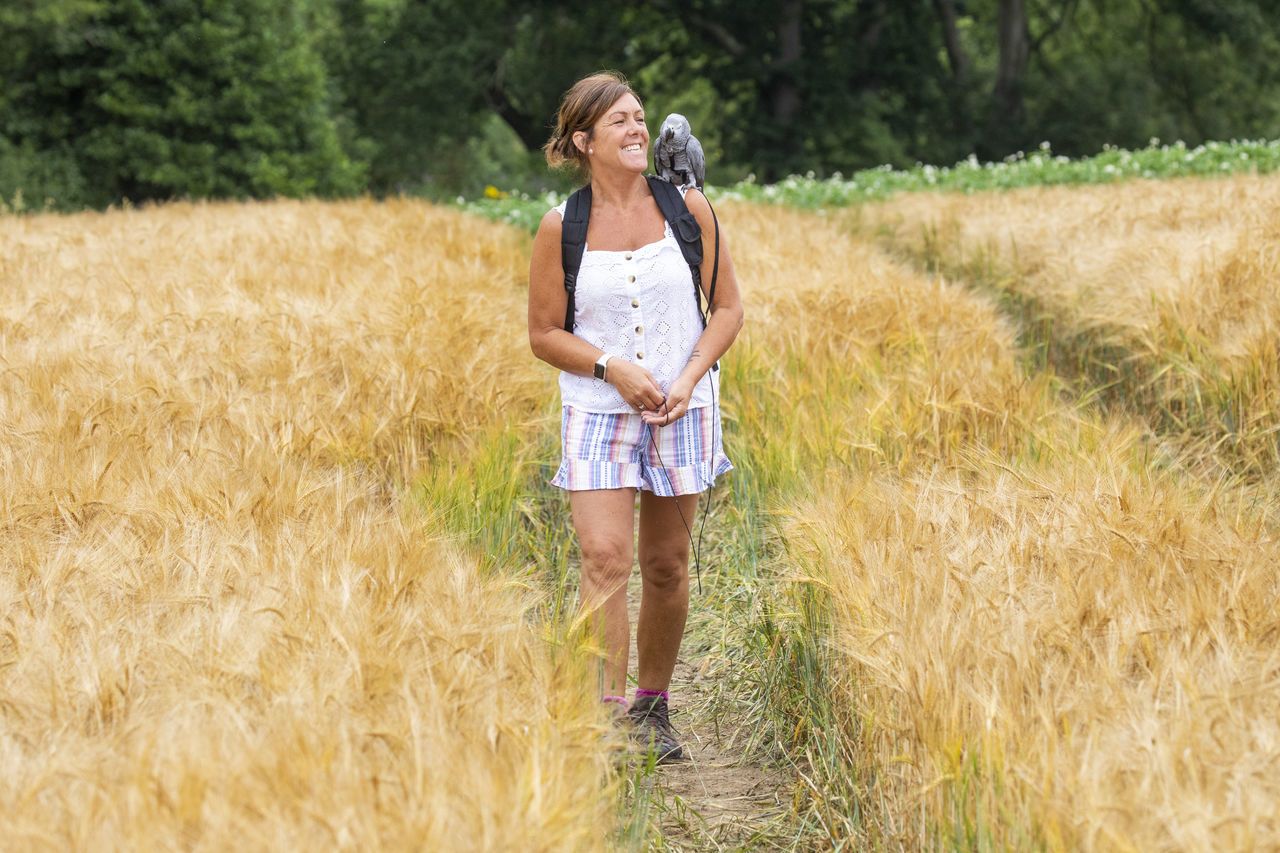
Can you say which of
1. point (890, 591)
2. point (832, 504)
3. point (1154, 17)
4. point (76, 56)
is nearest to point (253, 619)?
point (890, 591)

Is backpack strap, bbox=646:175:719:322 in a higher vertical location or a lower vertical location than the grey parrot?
lower

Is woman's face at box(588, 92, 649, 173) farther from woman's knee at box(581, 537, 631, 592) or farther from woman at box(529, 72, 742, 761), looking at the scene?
woman's knee at box(581, 537, 631, 592)

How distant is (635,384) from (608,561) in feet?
1.50

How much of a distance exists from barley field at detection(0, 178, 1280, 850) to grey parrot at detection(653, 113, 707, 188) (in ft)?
3.25

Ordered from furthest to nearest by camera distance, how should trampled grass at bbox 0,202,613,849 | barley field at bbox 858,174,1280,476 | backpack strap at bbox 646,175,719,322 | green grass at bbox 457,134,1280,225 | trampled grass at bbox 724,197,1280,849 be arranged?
green grass at bbox 457,134,1280,225, barley field at bbox 858,174,1280,476, backpack strap at bbox 646,175,719,322, trampled grass at bbox 724,197,1280,849, trampled grass at bbox 0,202,613,849

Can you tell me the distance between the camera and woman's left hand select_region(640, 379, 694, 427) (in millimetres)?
3512

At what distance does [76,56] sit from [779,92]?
14392 mm

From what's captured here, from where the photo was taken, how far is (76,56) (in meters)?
22.7

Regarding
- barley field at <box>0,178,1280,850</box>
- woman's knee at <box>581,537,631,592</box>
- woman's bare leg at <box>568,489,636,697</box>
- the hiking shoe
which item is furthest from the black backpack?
the hiking shoe

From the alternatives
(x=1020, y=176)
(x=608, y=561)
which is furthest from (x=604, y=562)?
(x=1020, y=176)

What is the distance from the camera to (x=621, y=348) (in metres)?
3.60

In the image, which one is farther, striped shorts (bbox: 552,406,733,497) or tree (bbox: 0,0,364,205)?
tree (bbox: 0,0,364,205)

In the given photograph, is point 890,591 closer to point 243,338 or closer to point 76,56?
point 243,338

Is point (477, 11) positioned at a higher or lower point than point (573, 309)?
higher
